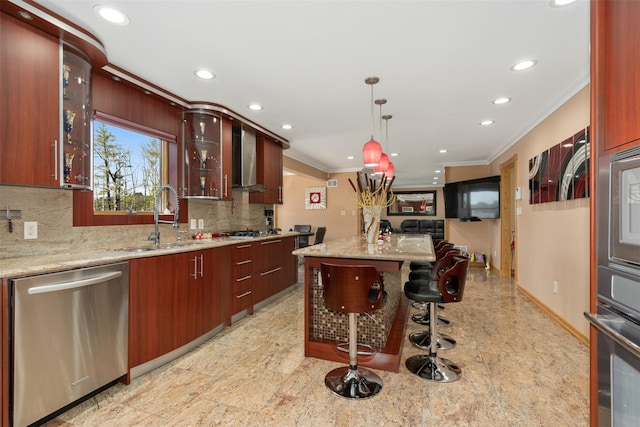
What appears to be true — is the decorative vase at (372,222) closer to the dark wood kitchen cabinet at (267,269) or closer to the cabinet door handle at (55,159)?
the dark wood kitchen cabinet at (267,269)

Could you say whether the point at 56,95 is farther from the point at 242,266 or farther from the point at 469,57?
the point at 469,57

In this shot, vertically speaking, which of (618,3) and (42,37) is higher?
(42,37)

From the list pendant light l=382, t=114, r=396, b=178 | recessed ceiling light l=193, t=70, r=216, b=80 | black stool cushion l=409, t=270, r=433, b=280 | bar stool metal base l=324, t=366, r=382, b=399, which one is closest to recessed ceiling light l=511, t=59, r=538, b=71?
pendant light l=382, t=114, r=396, b=178

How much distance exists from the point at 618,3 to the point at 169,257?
2885mm

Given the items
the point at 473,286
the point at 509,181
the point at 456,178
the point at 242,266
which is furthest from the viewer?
the point at 456,178

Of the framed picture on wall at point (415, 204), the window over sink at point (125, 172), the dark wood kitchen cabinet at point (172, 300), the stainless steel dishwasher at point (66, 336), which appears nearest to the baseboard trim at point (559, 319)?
the dark wood kitchen cabinet at point (172, 300)

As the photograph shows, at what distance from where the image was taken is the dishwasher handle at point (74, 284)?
5.41 ft

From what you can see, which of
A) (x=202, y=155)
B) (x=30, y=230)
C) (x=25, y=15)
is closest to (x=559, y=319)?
(x=202, y=155)

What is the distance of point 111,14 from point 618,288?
2919 mm

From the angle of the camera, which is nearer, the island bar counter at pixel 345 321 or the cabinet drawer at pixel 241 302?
the island bar counter at pixel 345 321

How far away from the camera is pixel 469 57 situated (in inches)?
95.5

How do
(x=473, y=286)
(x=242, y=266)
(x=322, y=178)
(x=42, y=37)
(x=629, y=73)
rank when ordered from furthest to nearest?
(x=322, y=178) → (x=473, y=286) → (x=242, y=266) → (x=42, y=37) → (x=629, y=73)

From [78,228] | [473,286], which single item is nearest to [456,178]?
[473,286]

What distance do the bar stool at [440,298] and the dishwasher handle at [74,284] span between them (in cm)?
212
